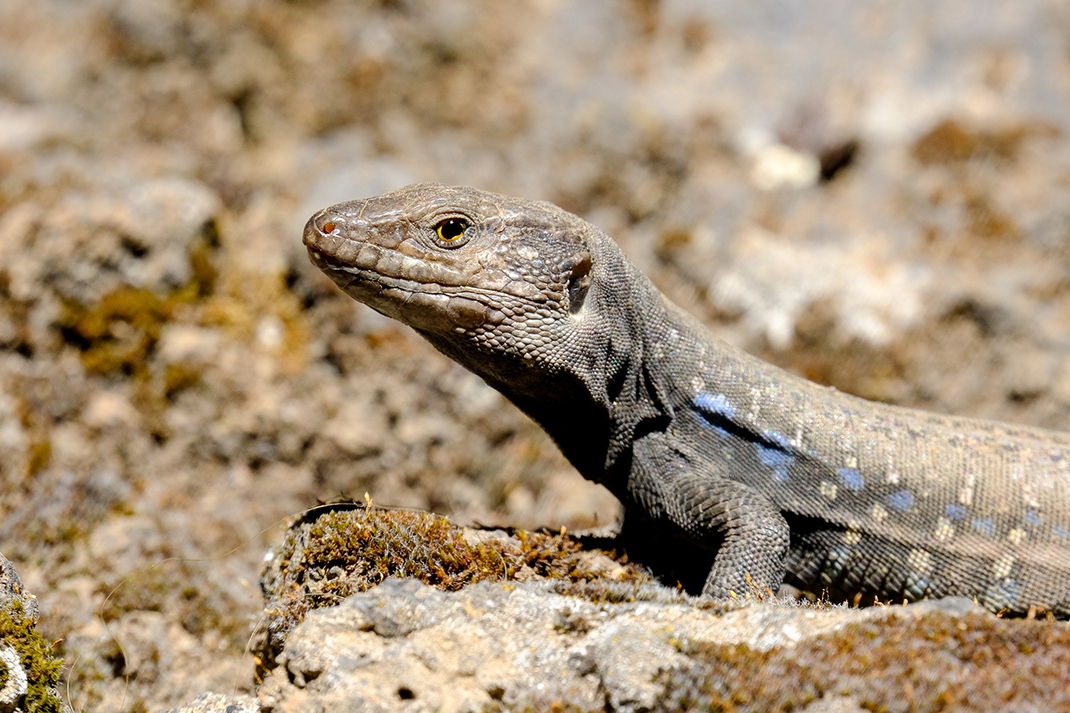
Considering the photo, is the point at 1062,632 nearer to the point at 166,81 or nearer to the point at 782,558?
the point at 782,558

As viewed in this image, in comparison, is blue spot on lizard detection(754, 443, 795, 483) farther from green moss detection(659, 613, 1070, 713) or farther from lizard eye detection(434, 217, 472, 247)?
lizard eye detection(434, 217, 472, 247)

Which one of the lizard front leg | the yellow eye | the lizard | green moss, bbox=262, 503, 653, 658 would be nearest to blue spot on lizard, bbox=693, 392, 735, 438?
the lizard

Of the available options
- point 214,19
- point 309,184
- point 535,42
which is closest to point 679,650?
point 309,184

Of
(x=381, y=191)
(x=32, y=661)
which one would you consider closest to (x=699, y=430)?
(x=32, y=661)

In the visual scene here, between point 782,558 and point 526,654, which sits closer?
point 526,654

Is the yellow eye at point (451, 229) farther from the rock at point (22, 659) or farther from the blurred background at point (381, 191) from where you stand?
the rock at point (22, 659)

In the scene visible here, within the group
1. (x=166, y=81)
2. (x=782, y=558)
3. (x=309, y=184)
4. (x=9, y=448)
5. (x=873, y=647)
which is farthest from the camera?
(x=166, y=81)

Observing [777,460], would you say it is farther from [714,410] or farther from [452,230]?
[452,230]

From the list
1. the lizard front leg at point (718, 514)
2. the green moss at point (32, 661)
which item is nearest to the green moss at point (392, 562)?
the lizard front leg at point (718, 514)
